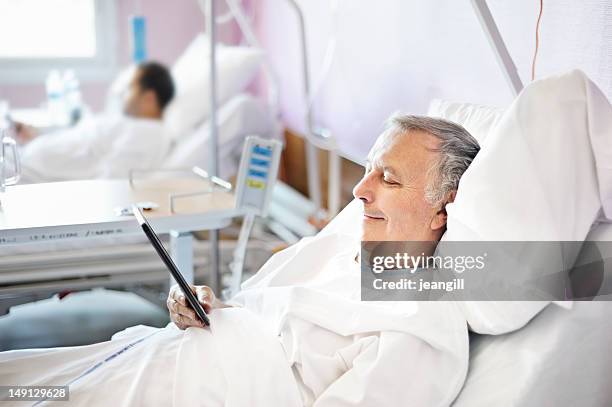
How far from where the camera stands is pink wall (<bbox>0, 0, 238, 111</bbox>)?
446 cm

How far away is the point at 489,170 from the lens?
1.21m

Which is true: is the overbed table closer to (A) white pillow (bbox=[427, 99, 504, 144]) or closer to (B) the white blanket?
(A) white pillow (bbox=[427, 99, 504, 144])

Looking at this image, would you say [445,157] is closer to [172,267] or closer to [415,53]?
[172,267]

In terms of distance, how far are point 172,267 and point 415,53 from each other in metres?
1.24

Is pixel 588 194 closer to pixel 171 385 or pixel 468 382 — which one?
pixel 468 382

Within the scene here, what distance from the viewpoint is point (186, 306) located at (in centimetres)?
143

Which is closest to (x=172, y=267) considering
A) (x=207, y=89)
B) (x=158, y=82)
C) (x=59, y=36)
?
(x=207, y=89)

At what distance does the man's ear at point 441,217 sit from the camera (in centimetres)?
138

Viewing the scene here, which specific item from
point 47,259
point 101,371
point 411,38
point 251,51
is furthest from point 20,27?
point 101,371

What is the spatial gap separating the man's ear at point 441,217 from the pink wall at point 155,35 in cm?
332

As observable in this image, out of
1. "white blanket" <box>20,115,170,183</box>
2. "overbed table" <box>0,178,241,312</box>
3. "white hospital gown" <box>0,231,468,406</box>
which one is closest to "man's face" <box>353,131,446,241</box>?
"white hospital gown" <box>0,231,468,406</box>

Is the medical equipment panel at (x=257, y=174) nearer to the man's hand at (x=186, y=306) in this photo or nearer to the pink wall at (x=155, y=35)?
the man's hand at (x=186, y=306)

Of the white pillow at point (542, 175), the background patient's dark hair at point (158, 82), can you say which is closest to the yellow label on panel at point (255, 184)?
the white pillow at point (542, 175)

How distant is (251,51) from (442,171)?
2.18 metres
